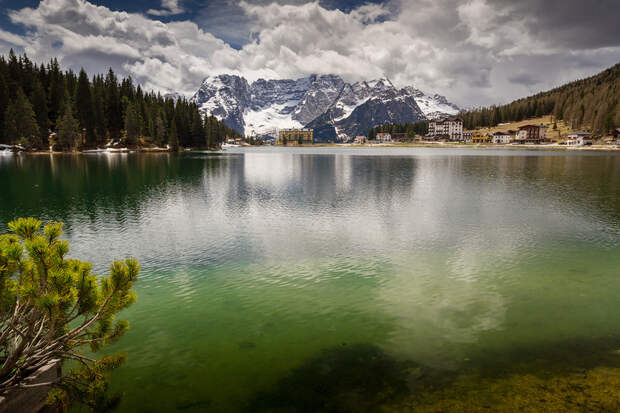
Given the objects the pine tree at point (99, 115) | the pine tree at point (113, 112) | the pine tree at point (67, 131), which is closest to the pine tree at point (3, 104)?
the pine tree at point (67, 131)

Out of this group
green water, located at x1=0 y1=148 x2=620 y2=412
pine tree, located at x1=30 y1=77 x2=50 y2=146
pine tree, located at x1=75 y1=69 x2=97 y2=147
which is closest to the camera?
green water, located at x1=0 y1=148 x2=620 y2=412

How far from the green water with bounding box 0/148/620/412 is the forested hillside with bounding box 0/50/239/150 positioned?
398 feet

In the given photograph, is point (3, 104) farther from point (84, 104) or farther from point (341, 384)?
point (341, 384)

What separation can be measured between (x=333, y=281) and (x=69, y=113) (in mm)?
164501

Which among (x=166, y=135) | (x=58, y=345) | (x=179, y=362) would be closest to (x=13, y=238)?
(x=58, y=345)

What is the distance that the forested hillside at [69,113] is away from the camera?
A: 140125 mm

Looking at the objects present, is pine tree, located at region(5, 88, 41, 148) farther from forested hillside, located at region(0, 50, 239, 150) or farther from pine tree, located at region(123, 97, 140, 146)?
pine tree, located at region(123, 97, 140, 146)

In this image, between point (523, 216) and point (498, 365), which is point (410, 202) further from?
point (498, 365)

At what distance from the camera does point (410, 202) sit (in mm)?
46156

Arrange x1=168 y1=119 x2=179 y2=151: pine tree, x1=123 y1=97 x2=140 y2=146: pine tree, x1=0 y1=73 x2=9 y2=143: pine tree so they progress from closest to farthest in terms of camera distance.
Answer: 1. x1=0 y1=73 x2=9 y2=143: pine tree
2. x1=123 y1=97 x2=140 y2=146: pine tree
3. x1=168 y1=119 x2=179 y2=151: pine tree

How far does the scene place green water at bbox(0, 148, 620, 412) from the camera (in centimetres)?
1295

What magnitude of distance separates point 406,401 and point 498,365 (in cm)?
418

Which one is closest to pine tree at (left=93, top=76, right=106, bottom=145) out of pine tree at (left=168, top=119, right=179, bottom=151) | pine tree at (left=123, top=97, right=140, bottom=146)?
pine tree at (left=123, top=97, right=140, bottom=146)

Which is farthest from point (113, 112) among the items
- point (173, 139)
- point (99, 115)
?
point (173, 139)
